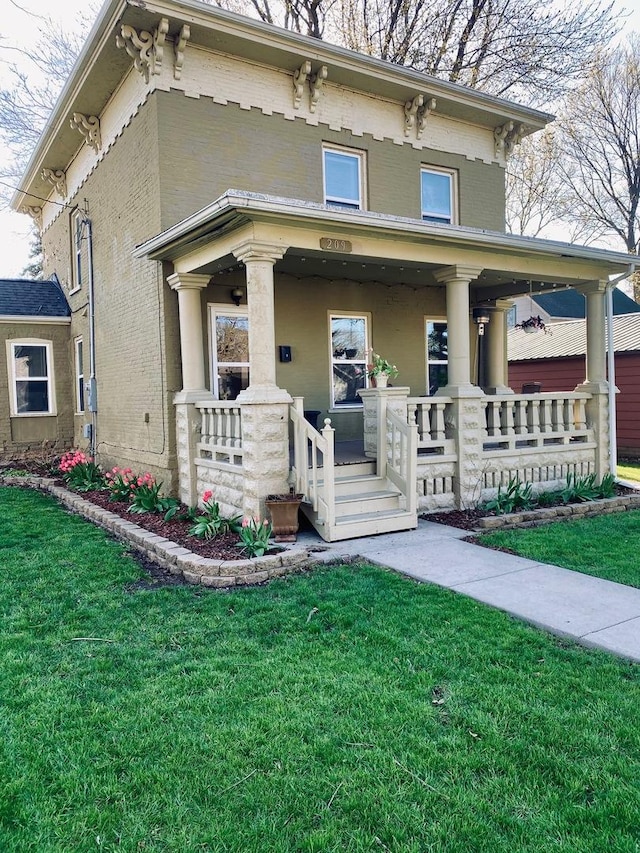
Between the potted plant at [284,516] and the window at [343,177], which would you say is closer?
the potted plant at [284,516]

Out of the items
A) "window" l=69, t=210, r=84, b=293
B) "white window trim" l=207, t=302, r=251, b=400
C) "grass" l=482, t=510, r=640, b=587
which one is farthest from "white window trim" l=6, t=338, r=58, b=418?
"grass" l=482, t=510, r=640, b=587

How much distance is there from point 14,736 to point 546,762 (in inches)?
96.5

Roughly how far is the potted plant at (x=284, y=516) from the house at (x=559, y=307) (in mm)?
20262

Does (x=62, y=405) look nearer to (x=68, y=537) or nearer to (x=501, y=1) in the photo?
(x=68, y=537)

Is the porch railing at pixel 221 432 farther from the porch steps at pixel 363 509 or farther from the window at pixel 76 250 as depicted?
the window at pixel 76 250

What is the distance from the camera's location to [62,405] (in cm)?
1321

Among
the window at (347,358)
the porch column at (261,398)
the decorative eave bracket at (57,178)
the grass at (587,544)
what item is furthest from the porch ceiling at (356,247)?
the decorative eave bracket at (57,178)

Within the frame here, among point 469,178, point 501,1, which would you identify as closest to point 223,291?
point 469,178

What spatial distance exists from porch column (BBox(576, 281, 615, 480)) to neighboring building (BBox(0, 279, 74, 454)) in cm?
1031

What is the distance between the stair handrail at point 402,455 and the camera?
686 centimetres

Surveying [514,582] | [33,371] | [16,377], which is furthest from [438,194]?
[16,377]

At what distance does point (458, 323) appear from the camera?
7863 millimetres

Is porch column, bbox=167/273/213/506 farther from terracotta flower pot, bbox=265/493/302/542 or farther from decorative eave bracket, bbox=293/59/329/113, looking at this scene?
decorative eave bracket, bbox=293/59/329/113

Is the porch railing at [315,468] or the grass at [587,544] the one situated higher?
the porch railing at [315,468]
